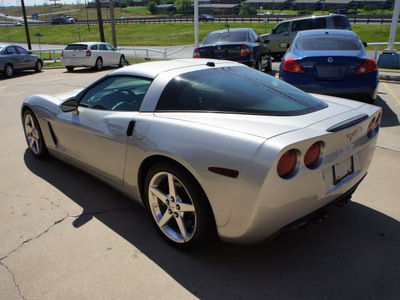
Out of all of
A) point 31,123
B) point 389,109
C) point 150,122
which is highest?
point 150,122

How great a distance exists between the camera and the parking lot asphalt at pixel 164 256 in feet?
7.69

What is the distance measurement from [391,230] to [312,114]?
1291 mm

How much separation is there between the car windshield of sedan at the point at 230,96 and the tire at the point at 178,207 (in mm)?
546

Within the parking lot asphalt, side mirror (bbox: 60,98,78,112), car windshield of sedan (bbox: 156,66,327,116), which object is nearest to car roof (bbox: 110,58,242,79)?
car windshield of sedan (bbox: 156,66,327,116)

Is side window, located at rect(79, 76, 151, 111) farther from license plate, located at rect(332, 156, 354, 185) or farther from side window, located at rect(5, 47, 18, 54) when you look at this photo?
side window, located at rect(5, 47, 18, 54)

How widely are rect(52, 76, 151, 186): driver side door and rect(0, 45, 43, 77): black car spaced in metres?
13.7

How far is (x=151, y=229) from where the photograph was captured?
3.10 meters

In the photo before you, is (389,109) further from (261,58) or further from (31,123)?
(31,123)

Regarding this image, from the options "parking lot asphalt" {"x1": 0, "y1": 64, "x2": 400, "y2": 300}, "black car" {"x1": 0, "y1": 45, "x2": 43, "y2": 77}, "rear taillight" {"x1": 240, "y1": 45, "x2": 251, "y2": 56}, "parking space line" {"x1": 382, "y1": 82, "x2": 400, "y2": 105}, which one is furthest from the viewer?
"black car" {"x1": 0, "y1": 45, "x2": 43, "y2": 77}

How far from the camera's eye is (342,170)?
100 inches

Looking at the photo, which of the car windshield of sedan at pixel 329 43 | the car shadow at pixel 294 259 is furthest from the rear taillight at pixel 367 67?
the car shadow at pixel 294 259

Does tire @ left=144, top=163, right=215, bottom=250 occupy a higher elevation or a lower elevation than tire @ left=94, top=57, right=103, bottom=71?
higher

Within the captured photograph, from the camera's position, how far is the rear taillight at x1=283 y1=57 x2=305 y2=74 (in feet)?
20.2

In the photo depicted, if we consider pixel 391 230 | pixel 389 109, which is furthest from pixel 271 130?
pixel 389 109
